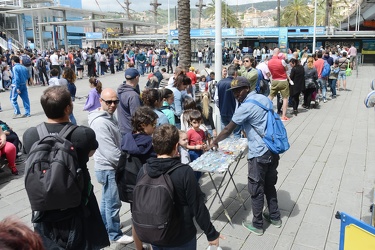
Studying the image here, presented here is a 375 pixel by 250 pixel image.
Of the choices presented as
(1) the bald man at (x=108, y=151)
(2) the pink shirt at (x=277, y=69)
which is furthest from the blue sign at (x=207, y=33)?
(1) the bald man at (x=108, y=151)

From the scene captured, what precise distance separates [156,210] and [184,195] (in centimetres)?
23

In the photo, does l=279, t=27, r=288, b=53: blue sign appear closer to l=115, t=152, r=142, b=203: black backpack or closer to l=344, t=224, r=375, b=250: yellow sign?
l=115, t=152, r=142, b=203: black backpack

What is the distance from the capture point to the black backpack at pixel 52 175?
231cm

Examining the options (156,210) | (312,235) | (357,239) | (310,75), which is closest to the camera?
(357,239)

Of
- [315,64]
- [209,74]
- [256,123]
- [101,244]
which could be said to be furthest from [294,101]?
[101,244]

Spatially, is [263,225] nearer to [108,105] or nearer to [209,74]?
[108,105]

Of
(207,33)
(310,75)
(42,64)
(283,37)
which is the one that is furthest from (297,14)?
(310,75)

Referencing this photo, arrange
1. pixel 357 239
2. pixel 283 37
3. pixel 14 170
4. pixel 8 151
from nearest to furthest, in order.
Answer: pixel 357 239, pixel 8 151, pixel 14 170, pixel 283 37

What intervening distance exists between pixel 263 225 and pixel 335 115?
7425 mm

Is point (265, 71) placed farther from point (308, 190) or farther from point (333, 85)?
point (308, 190)

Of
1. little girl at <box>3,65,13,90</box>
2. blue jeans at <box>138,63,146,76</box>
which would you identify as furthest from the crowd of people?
blue jeans at <box>138,63,146,76</box>

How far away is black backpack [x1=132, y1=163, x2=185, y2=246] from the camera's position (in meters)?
2.46

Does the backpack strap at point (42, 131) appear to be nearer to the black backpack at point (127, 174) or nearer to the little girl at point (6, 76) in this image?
the black backpack at point (127, 174)

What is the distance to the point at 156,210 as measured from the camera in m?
2.47
